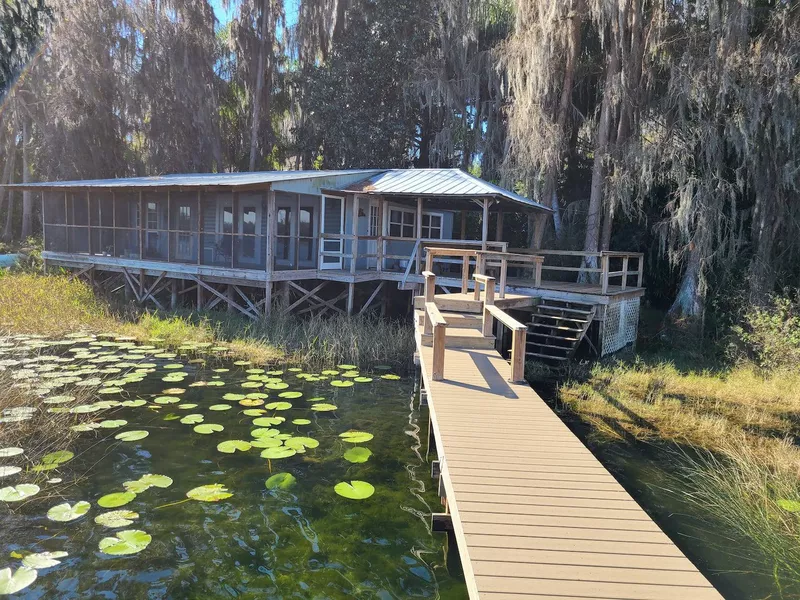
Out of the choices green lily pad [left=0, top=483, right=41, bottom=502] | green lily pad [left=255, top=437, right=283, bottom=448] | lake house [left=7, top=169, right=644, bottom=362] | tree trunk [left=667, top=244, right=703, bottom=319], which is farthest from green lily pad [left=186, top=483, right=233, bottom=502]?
tree trunk [left=667, top=244, right=703, bottom=319]

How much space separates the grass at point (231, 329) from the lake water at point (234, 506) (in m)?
2.33

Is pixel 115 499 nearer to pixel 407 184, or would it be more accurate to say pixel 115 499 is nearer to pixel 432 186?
pixel 432 186

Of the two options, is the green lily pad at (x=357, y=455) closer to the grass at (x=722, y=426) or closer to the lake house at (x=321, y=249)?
the grass at (x=722, y=426)

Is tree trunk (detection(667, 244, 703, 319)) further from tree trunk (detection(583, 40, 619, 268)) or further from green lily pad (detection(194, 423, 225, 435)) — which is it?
green lily pad (detection(194, 423, 225, 435))

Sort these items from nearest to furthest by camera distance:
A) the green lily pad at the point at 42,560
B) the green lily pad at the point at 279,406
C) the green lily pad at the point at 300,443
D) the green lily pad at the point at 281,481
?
1. the green lily pad at the point at 42,560
2. the green lily pad at the point at 281,481
3. the green lily pad at the point at 300,443
4. the green lily pad at the point at 279,406

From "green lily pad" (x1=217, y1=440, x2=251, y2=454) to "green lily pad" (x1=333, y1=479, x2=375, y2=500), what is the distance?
1.18m

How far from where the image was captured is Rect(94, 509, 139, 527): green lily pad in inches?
183

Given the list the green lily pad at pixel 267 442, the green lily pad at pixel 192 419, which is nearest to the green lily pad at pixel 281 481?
the green lily pad at pixel 267 442

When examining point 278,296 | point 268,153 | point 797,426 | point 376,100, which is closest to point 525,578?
point 797,426

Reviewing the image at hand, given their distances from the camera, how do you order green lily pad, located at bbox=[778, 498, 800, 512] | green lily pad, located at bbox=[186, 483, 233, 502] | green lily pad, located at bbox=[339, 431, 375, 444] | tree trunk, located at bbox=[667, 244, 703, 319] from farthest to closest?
tree trunk, located at bbox=[667, 244, 703, 319] → green lily pad, located at bbox=[339, 431, 375, 444] → green lily pad, located at bbox=[778, 498, 800, 512] → green lily pad, located at bbox=[186, 483, 233, 502]

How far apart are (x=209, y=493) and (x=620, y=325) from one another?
31.5 feet

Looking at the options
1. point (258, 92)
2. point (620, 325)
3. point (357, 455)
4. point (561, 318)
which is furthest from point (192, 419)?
point (258, 92)

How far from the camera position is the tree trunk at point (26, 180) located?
81.7 feet

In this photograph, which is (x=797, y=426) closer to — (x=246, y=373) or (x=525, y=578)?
(x=525, y=578)
